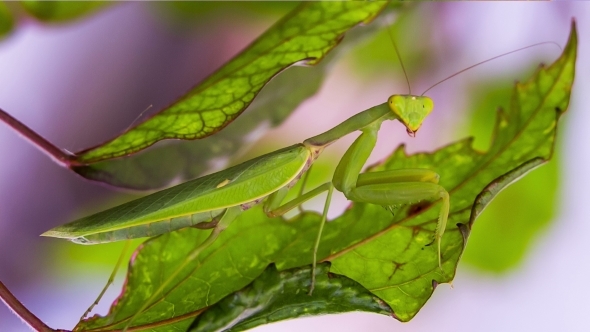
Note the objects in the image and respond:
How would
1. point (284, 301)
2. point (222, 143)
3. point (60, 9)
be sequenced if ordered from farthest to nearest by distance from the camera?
point (60, 9) → point (222, 143) → point (284, 301)

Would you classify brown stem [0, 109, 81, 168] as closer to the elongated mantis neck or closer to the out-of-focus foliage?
the elongated mantis neck

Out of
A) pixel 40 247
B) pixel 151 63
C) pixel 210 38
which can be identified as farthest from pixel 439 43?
pixel 40 247

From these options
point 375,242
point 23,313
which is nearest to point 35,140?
point 23,313

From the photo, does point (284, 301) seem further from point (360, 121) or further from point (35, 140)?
point (35, 140)

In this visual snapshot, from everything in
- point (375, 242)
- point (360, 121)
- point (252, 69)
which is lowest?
point (375, 242)

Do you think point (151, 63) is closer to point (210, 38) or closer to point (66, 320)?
point (210, 38)

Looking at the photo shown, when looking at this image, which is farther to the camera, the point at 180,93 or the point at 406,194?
the point at 180,93
